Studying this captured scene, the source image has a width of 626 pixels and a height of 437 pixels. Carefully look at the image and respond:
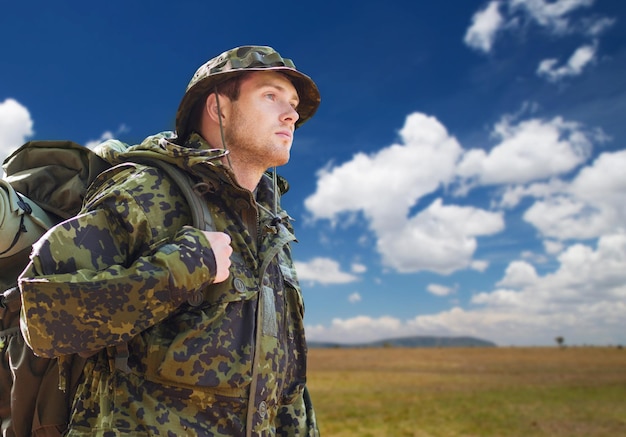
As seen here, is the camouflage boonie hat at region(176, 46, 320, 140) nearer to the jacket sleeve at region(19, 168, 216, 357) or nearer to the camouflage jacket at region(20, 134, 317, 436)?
the camouflage jacket at region(20, 134, 317, 436)

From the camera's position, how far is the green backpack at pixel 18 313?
332 cm

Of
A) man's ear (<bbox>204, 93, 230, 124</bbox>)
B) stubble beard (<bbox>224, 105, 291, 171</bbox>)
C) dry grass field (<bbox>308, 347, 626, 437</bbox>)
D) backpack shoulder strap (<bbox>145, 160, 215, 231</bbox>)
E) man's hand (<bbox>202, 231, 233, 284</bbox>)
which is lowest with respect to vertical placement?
dry grass field (<bbox>308, 347, 626, 437</bbox>)

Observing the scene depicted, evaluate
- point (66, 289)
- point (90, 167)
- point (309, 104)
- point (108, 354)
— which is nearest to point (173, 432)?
point (108, 354)

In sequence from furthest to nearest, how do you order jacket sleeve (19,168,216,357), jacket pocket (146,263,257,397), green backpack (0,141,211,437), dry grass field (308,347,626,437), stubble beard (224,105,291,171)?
dry grass field (308,347,626,437), stubble beard (224,105,291,171), green backpack (0,141,211,437), jacket pocket (146,263,257,397), jacket sleeve (19,168,216,357)

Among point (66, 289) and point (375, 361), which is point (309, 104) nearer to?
point (66, 289)

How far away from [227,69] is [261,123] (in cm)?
39

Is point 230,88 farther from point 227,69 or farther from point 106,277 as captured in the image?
point 106,277

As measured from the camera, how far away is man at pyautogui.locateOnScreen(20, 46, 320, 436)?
2918mm

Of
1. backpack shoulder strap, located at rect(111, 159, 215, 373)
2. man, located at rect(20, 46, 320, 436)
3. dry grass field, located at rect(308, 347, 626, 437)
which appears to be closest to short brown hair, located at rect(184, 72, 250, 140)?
man, located at rect(20, 46, 320, 436)

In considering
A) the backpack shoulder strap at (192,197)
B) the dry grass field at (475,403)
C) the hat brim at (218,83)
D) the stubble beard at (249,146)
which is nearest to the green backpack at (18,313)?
the backpack shoulder strap at (192,197)

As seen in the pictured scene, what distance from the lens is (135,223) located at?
3199 millimetres

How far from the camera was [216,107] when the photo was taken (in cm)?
390

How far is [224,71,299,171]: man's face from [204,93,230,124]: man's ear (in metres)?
0.04

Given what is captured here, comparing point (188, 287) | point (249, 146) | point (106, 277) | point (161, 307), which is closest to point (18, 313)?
point (106, 277)
